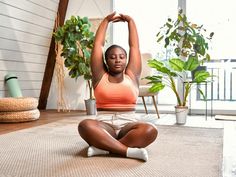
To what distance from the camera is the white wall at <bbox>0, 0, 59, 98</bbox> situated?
3.69 metres

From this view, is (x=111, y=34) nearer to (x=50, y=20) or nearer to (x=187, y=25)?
(x=50, y=20)

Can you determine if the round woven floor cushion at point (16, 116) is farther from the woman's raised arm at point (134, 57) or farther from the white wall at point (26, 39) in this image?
the woman's raised arm at point (134, 57)

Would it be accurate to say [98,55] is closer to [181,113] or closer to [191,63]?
[191,63]

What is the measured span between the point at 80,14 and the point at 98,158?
356cm

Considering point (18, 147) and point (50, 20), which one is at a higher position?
point (50, 20)

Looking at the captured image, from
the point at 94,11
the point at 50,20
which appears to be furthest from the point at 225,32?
the point at 50,20

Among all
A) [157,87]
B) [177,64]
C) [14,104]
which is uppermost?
[177,64]

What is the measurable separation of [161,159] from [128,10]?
363 cm

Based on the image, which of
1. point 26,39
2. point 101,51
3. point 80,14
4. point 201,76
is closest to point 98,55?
point 101,51

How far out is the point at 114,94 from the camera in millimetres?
1763

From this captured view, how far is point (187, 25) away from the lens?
11.2ft

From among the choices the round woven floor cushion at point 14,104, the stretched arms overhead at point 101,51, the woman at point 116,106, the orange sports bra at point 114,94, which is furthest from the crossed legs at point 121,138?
the round woven floor cushion at point 14,104

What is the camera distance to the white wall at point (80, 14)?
473cm

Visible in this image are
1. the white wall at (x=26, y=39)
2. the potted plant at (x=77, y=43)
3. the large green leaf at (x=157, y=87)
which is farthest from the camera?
the potted plant at (x=77, y=43)
